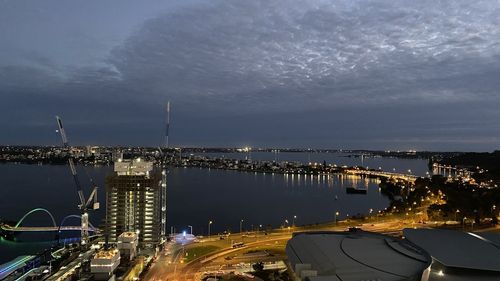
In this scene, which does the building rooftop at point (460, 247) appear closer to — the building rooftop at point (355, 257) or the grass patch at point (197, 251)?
the building rooftop at point (355, 257)

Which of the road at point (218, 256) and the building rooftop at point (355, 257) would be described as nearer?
the building rooftop at point (355, 257)

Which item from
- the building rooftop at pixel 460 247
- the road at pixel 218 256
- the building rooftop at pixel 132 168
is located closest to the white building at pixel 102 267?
the road at pixel 218 256

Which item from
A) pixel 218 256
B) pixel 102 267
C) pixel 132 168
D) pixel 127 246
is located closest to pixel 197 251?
→ pixel 218 256

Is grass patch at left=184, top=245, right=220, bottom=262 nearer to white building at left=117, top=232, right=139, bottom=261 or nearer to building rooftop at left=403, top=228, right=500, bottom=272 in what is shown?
white building at left=117, top=232, right=139, bottom=261

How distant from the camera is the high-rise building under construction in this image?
89.8 feet

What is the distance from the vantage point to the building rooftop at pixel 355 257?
13.6 metres

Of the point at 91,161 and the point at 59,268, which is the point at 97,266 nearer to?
the point at 59,268

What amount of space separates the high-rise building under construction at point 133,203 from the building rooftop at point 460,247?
53.1 ft

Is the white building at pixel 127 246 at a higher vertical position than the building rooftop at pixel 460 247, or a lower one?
lower

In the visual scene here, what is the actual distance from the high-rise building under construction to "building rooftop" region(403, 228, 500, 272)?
1619 cm

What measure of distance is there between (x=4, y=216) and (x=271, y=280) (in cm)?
3146

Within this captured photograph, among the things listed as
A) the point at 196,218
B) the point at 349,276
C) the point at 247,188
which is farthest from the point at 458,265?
the point at 247,188

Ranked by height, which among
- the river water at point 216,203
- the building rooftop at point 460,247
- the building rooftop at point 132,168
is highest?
the building rooftop at point 132,168

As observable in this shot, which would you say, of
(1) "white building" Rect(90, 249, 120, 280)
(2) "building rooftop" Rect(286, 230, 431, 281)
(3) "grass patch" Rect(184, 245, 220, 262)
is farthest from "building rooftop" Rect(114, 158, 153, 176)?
(2) "building rooftop" Rect(286, 230, 431, 281)
